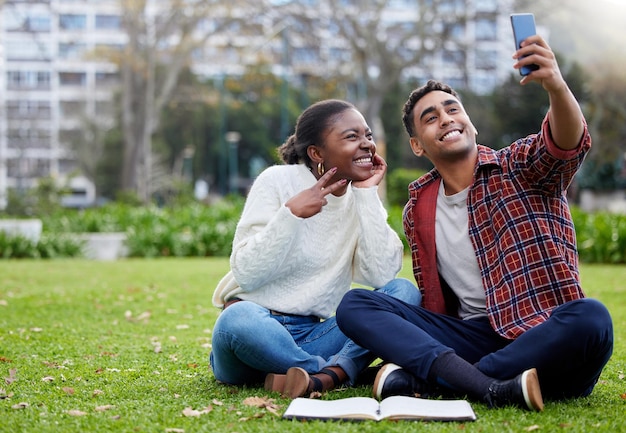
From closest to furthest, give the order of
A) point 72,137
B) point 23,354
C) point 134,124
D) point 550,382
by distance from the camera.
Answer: point 550,382
point 23,354
point 134,124
point 72,137

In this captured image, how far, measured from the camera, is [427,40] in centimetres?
2252

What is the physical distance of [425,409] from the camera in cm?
297

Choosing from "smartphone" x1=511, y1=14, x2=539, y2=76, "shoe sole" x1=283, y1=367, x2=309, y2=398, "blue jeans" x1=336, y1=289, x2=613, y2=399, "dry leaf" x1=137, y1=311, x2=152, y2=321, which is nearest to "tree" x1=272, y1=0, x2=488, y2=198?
"dry leaf" x1=137, y1=311, x2=152, y2=321

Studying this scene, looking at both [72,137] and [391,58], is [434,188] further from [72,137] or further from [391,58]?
[72,137]

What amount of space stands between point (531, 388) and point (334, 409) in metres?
0.71

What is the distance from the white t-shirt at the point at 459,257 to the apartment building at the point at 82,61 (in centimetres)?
1376

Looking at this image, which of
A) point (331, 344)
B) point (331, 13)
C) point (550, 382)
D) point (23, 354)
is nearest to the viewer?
point (550, 382)

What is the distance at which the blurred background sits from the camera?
22109mm

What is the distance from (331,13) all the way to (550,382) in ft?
63.6

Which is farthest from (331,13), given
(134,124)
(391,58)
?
(134,124)

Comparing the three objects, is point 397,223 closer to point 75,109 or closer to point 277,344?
point 277,344

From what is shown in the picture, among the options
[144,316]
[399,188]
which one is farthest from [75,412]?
[399,188]

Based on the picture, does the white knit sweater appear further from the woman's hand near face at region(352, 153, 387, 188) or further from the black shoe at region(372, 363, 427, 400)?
the black shoe at region(372, 363, 427, 400)

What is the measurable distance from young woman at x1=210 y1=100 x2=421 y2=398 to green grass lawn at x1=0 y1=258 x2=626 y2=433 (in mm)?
163
